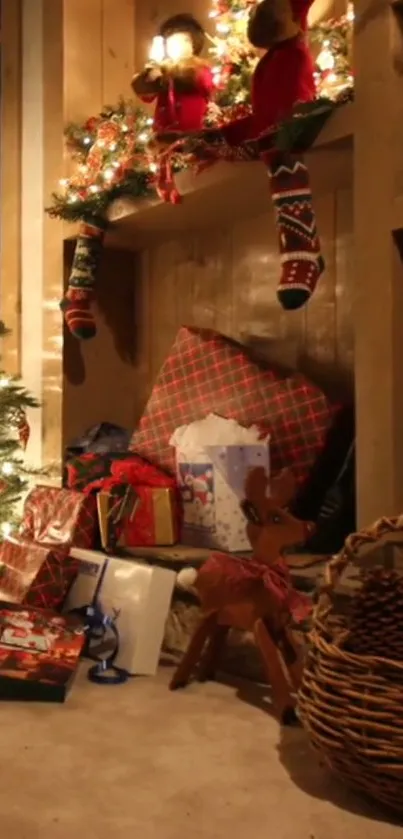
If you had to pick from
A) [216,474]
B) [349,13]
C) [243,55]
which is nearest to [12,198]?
[243,55]

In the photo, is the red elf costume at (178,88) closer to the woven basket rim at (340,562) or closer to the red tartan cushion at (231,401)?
the red tartan cushion at (231,401)

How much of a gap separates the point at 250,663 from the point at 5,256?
5.24 feet

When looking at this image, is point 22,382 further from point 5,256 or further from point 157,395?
point 157,395

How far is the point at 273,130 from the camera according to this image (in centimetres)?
165

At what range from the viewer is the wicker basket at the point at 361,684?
103 centimetres

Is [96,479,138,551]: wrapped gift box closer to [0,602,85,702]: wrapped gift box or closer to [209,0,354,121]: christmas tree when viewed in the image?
Answer: [0,602,85,702]: wrapped gift box

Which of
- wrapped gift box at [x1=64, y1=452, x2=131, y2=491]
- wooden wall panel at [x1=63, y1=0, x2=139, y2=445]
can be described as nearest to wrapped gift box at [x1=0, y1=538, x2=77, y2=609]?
wrapped gift box at [x1=64, y1=452, x2=131, y2=491]

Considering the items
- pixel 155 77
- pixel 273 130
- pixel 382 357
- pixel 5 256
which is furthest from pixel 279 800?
pixel 5 256

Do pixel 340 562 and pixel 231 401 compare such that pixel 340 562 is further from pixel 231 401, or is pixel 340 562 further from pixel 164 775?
pixel 231 401

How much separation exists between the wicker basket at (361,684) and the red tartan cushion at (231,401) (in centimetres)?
63

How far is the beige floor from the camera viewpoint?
106 centimetres

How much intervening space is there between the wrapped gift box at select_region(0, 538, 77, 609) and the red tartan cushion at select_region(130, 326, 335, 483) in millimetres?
371

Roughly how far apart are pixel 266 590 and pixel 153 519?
0.55 metres

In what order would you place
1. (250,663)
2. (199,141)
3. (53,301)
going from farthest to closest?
(53,301)
(199,141)
(250,663)
